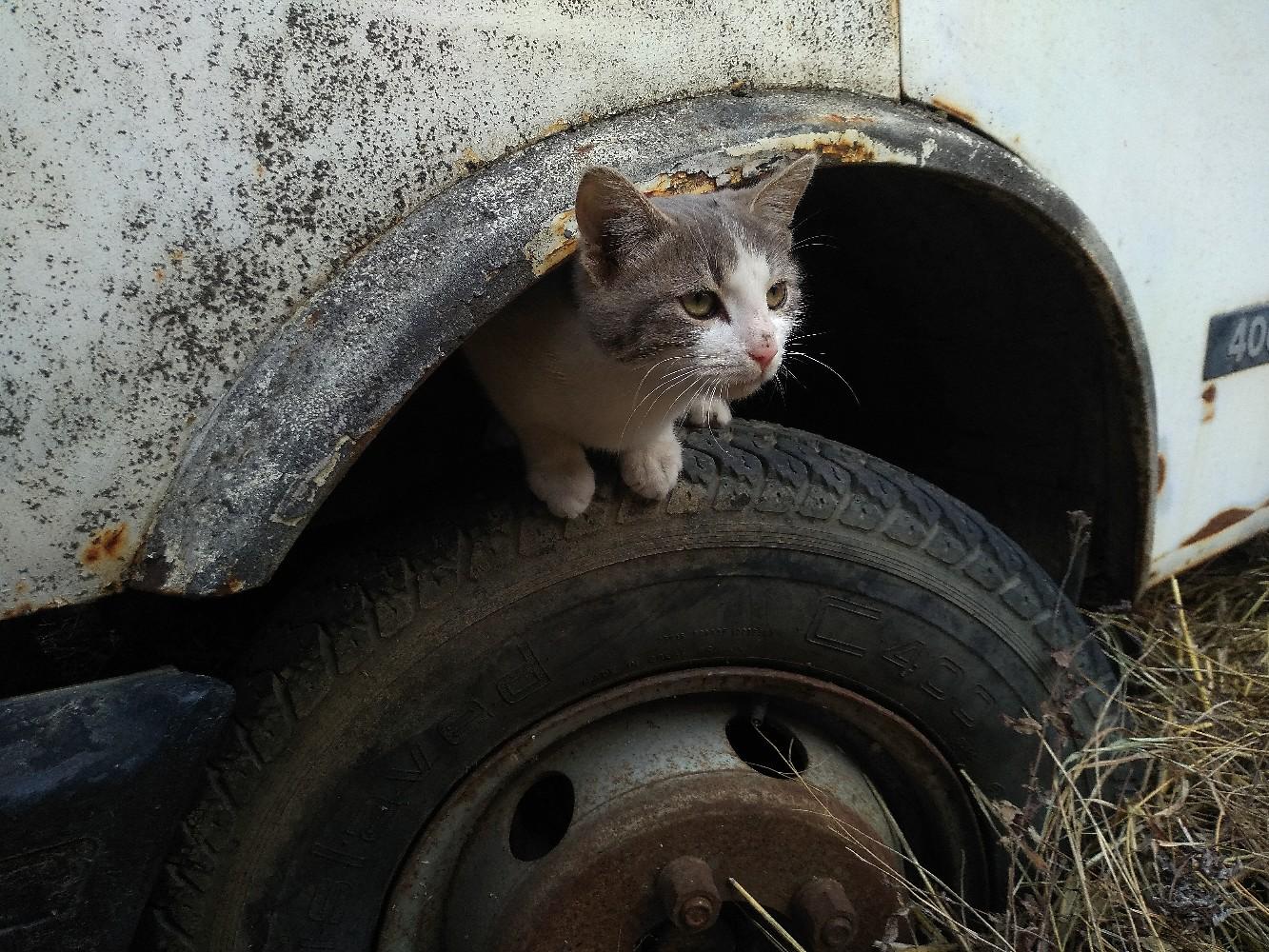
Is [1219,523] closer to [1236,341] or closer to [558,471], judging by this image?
[1236,341]

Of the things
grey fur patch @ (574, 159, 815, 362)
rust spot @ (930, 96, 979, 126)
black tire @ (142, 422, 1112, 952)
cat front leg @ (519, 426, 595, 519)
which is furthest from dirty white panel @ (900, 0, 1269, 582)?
cat front leg @ (519, 426, 595, 519)

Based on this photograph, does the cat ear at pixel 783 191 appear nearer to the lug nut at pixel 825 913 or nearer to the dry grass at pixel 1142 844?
the dry grass at pixel 1142 844

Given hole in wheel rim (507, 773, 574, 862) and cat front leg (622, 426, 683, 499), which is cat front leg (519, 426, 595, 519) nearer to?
cat front leg (622, 426, 683, 499)

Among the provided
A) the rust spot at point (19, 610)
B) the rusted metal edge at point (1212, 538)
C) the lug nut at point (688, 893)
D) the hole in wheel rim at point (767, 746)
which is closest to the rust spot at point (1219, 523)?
the rusted metal edge at point (1212, 538)

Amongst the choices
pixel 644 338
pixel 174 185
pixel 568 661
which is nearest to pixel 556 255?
pixel 644 338

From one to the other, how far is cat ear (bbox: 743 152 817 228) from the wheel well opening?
0.15m

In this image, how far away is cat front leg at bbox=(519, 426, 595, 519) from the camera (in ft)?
3.55

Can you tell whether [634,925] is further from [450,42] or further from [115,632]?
[450,42]

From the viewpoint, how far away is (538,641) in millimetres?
1052

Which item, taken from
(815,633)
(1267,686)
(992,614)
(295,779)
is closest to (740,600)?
(815,633)

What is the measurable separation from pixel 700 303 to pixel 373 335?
460 millimetres

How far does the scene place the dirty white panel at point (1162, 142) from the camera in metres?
1.11

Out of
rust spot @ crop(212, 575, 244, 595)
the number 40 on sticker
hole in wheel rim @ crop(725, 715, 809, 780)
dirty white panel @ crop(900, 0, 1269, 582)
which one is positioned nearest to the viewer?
rust spot @ crop(212, 575, 244, 595)

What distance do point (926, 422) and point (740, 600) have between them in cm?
76
